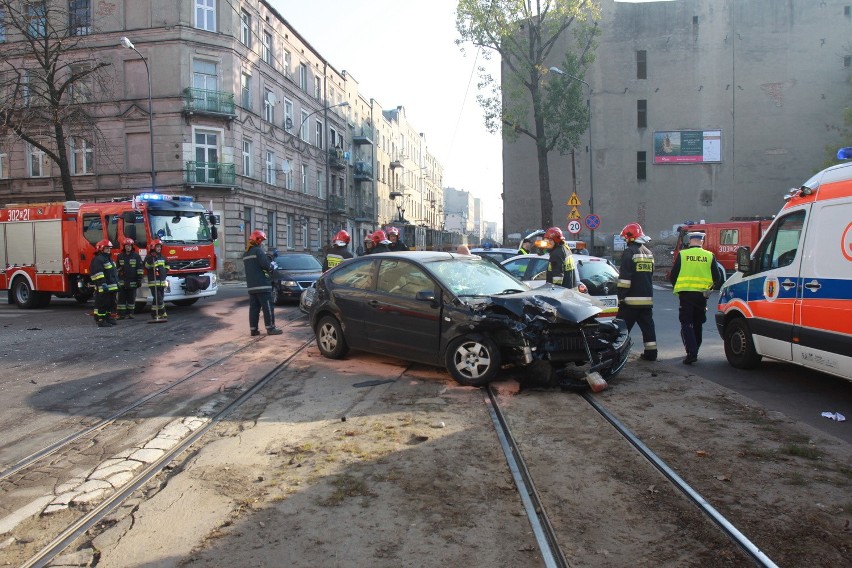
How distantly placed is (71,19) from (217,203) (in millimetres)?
10592

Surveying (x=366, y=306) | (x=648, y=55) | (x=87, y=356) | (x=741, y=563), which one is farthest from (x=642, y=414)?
(x=648, y=55)

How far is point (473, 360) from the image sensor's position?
21.3ft

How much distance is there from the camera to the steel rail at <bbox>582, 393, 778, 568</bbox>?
9.71 ft

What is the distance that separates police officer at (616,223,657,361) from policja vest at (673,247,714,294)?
40cm

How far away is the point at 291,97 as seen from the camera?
38344 mm

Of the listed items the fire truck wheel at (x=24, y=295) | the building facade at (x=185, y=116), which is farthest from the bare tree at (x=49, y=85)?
the fire truck wheel at (x=24, y=295)

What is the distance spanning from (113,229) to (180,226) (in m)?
1.55

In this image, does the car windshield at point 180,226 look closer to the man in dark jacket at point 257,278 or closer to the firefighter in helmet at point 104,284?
the firefighter in helmet at point 104,284

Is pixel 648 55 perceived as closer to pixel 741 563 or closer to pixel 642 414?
pixel 642 414

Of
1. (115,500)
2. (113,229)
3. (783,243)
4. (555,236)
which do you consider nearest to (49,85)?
(113,229)

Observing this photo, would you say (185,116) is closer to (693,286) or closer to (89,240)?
(89,240)

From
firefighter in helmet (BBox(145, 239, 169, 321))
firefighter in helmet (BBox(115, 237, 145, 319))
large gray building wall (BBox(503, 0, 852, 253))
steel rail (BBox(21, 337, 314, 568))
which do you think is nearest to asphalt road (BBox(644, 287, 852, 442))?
steel rail (BBox(21, 337, 314, 568))

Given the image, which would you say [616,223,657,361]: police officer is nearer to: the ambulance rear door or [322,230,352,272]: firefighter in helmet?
the ambulance rear door

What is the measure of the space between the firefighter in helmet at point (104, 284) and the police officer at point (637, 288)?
1007 cm
